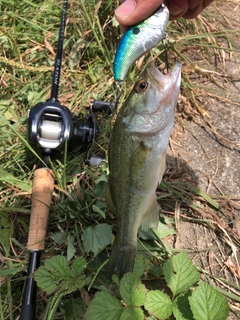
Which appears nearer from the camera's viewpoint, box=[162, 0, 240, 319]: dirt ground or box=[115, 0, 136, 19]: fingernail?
box=[115, 0, 136, 19]: fingernail

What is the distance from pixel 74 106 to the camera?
3.42 meters

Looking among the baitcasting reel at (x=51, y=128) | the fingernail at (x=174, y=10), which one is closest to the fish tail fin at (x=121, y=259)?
the baitcasting reel at (x=51, y=128)

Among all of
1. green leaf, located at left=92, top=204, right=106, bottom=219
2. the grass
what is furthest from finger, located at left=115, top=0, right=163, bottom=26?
green leaf, located at left=92, top=204, right=106, bottom=219

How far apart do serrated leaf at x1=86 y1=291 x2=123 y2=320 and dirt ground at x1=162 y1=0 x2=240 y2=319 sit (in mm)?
812

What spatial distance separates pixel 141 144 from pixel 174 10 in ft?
4.17

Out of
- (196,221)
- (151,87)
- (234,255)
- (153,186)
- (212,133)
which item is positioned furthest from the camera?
(212,133)

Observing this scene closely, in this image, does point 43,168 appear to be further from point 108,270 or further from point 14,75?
point 14,75

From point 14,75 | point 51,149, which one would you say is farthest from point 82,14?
point 51,149

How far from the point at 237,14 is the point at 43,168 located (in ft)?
10.4

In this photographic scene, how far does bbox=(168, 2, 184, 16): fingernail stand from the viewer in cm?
256

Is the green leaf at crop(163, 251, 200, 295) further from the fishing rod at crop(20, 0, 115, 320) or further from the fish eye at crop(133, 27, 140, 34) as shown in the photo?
the fish eye at crop(133, 27, 140, 34)

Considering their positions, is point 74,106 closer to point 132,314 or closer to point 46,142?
point 46,142

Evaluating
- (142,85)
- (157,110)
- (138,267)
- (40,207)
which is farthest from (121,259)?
(142,85)

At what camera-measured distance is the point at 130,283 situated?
2.05 m
